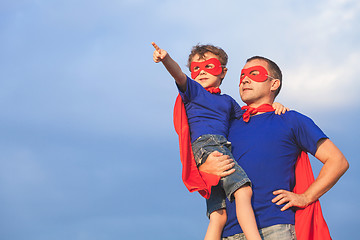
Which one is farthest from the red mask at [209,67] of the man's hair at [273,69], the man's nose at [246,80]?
the man's hair at [273,69]

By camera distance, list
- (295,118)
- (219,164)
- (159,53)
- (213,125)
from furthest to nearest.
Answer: (295,118)
(213,125)
(219,164)
(159,53)

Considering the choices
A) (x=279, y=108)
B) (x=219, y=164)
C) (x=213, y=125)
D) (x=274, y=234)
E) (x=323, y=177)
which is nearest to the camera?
(x=219, y=164)

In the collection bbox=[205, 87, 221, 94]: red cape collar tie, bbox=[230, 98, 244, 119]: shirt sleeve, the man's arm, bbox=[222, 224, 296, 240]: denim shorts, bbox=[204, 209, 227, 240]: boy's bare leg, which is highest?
bbox=[205, 87, 221, 94]: red cape collar tie

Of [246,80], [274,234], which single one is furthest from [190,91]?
[274,234]

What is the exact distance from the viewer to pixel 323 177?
446 cm

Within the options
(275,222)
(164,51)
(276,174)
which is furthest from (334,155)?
(164,51)

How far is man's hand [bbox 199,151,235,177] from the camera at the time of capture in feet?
13.2

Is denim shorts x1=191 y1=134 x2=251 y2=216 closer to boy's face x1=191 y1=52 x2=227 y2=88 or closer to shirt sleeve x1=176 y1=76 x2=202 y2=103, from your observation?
shirt sleeve x1=176 y1=76 x2=202 y2=103

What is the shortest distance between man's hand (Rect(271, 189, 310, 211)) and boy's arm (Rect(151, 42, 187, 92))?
1.33 metres

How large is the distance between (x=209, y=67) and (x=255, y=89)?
0.56 m

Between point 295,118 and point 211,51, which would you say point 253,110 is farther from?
point 211,51

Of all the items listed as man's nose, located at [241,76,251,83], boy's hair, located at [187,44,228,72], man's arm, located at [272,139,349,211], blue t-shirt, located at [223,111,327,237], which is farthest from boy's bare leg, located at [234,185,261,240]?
boy's hair, located at [187,44,228,72]

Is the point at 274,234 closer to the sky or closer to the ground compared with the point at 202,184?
closer to the ground

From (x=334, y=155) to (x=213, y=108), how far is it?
1272 millimetres
